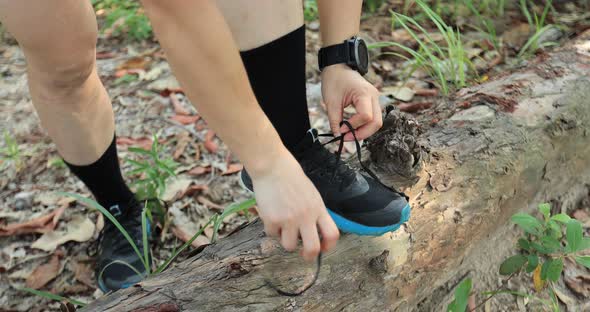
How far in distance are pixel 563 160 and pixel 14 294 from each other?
5.44 ft

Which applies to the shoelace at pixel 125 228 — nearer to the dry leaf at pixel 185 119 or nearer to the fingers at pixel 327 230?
the dry leaf at pixel 185 119

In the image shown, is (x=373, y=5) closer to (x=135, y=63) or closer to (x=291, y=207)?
(x=135, y=63)

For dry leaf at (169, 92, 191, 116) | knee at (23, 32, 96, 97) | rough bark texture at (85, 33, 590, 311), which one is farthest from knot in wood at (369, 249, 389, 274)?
dry leaf at (169, 92, 191, 116)

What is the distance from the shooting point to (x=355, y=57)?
1235 millimetres

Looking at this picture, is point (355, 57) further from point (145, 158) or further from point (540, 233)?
point (145, 158)

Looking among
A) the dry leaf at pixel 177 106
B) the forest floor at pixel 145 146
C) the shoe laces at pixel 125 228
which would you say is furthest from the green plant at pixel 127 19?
the shoe laces at pixel 125 228

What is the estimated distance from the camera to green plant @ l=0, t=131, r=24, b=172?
205cm

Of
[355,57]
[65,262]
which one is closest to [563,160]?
[355,57]

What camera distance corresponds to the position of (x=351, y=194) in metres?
1.18

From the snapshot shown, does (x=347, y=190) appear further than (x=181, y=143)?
No

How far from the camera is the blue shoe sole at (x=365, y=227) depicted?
1157 millimetres

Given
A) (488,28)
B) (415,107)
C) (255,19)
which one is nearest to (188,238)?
(255,19)

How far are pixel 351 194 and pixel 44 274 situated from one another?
1.04m

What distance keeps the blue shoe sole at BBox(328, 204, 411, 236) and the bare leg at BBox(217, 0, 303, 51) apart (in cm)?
41
